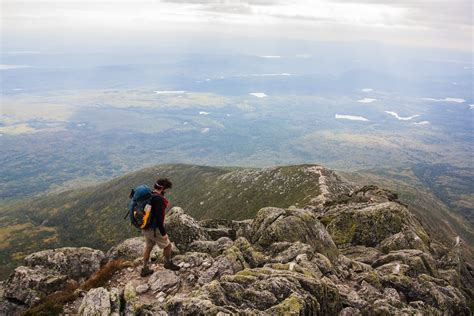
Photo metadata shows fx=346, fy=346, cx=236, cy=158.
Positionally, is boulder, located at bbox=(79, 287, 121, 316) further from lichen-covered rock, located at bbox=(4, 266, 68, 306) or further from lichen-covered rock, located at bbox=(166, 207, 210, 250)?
lichen-covered rock, located at bbox=(166, 207, 210, 250)

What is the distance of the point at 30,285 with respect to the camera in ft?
94.2

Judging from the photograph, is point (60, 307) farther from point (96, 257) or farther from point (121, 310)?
point (96, 257)

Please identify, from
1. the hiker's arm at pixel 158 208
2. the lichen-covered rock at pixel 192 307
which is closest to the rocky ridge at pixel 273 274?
the lichen-covered rock at pixel 192 307

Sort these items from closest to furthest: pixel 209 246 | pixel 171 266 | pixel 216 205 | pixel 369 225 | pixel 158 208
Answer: pixel 158 208, pixel 171 266, pixel 209 246, pixel 369 225, pixel 216 205

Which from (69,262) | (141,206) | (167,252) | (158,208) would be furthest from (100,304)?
(69,262)

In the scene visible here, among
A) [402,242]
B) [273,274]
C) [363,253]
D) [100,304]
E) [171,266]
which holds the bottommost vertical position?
[363,253]

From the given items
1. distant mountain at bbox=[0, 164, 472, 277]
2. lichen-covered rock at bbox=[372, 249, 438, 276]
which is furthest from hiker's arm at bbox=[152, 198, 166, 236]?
distant mountain at bbox=[0, 164, 472, 277]

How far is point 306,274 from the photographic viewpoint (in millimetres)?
25031

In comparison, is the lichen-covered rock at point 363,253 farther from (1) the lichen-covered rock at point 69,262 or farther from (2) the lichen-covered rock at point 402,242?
(1) the lichen-covered rock at point 69,262

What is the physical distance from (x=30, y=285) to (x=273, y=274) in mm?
20344

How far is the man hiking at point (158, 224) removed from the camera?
2378 centimetres

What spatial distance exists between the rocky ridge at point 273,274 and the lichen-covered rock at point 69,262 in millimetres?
90

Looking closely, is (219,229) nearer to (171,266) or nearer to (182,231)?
(182,231)

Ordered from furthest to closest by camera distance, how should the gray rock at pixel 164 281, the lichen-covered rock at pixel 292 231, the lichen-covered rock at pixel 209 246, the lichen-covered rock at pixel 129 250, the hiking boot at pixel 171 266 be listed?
1. the lichen-covered rock at pixel 129 250
2. the lichen-covered rock at pixel 292 231
3. the lichen-covered rock at pixel 209 246
4. the hiking boot at pixel 171 266
5. the gray rock at pixel 164 281
